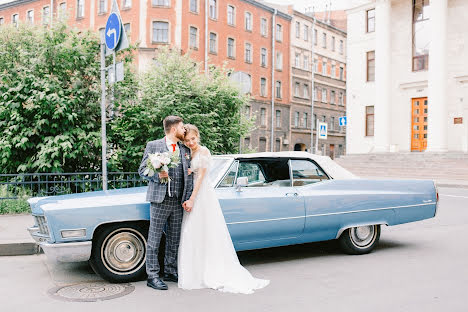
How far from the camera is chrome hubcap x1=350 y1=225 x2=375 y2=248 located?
672cm

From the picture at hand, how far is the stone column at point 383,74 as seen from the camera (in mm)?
33375

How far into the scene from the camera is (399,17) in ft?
112

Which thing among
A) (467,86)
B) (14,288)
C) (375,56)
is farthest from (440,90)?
(14,288)

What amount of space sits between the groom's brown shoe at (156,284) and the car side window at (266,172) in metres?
1.75

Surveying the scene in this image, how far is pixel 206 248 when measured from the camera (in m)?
5.32

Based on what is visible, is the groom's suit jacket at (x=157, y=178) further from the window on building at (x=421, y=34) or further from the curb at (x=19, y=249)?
the window on building at (x=421, y=34)

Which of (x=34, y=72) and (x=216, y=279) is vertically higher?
(x=34, y=72)

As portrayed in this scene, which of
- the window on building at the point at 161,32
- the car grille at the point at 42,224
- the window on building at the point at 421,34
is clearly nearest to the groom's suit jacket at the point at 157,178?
the car grille at the point at 42,224

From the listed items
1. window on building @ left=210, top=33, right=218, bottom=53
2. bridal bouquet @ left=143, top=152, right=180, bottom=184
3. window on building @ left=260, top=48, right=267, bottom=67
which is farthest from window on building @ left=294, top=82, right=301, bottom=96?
bridal bouquet @ left=143, top=152, right=180, bottom=184

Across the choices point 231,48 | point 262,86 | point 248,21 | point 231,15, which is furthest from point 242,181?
point 248,21

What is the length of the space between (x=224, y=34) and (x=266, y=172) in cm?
3743

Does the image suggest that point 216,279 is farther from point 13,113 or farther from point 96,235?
point 13,113

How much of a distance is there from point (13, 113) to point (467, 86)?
29.2m

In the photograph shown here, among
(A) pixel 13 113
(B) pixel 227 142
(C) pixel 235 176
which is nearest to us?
(C) pixel 235 176
